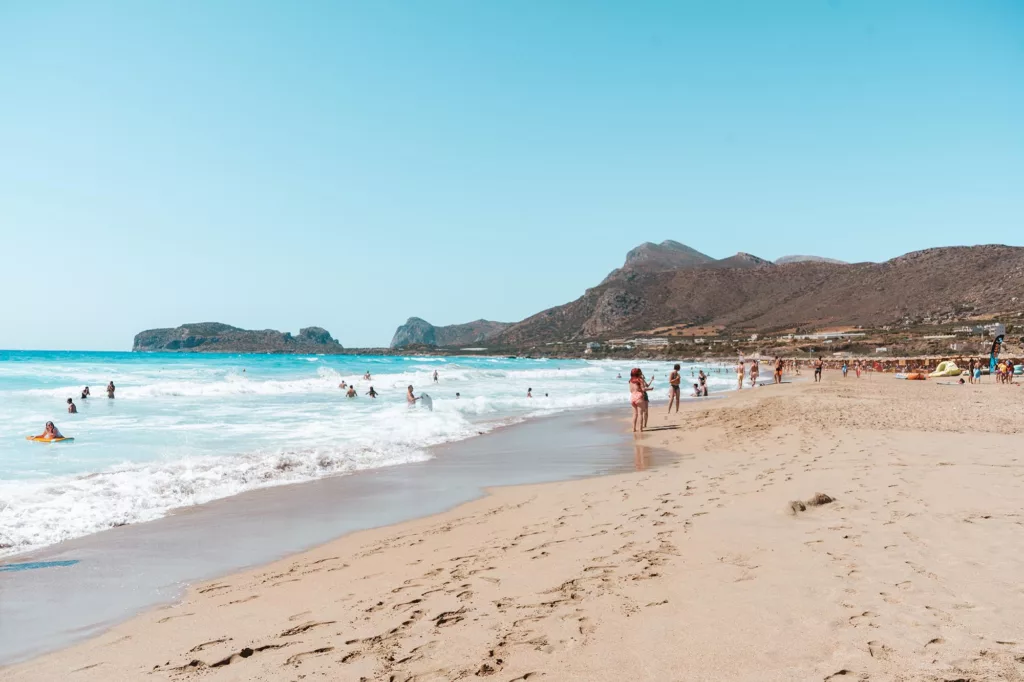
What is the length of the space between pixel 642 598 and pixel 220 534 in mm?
5933

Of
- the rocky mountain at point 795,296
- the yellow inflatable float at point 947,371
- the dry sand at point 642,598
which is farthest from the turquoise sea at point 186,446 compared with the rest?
the rocky mountain at point 795,296

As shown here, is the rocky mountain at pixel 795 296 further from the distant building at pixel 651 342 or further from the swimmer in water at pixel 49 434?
the swimmer in water at pixel 49 434

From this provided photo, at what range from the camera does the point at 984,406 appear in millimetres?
19047

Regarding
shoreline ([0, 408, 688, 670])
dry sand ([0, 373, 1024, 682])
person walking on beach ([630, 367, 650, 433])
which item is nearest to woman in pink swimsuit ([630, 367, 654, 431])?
person walking on beach ([630, 367, 650, 433])

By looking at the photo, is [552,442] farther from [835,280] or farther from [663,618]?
[835,280]

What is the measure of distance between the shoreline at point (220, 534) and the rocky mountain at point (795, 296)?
324 ft

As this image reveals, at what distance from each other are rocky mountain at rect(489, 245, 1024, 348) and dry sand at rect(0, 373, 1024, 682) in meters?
100

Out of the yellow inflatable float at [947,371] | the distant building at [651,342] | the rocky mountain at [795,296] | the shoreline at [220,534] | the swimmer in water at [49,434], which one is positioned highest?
the rocky mountain at [795,296]

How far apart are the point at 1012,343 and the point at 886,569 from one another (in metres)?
67.1

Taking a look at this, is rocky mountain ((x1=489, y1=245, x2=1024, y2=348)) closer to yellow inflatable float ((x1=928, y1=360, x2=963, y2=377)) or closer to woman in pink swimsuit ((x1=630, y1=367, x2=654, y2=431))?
yellow inflatable float ((x1=928, y1=360, x2=963, y2=377))

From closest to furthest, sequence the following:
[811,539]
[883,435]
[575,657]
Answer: [575,657]
[811,539]
[883,435]

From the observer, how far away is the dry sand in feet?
11.2

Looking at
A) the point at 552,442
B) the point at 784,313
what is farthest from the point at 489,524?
the point at 784,313

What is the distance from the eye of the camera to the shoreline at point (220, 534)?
17.3ft
